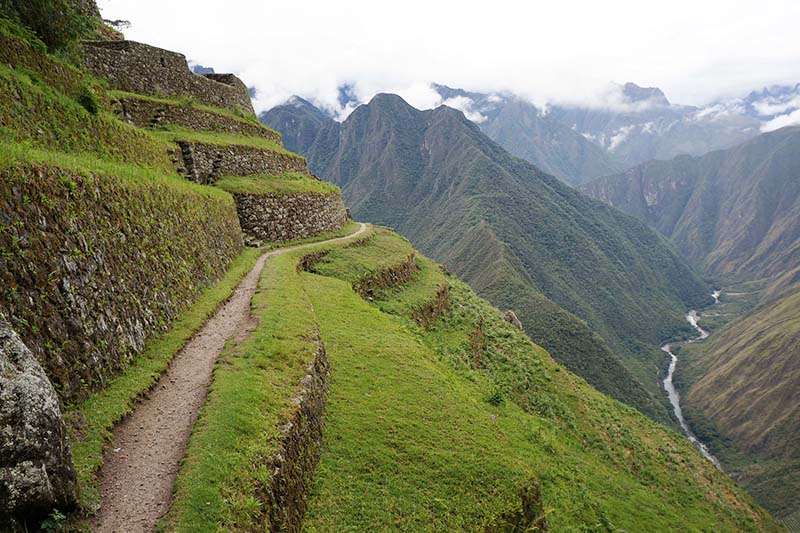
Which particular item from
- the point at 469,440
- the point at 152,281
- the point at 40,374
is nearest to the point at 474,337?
the point at 469,440

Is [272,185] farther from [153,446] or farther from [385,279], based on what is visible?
[153,446]

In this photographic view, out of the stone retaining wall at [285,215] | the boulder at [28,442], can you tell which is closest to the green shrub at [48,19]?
the stone retaining wall at [285,215]

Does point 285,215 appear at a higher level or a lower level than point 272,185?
lower

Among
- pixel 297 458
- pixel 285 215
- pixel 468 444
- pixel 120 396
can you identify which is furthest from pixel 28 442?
pixel 285 215

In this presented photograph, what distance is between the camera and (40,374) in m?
5.66

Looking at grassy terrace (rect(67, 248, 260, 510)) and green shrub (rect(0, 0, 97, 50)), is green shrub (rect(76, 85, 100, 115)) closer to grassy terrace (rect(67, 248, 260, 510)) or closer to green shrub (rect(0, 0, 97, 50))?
green shrub (rect(0, 0, 97, 50))

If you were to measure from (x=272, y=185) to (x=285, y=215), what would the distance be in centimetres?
239

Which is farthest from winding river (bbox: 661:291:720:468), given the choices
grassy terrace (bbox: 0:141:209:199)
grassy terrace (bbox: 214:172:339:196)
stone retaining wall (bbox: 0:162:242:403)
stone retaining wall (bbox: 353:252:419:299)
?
grassy terrace (bbox: 0:141:209:199)

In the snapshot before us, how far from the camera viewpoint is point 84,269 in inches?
347

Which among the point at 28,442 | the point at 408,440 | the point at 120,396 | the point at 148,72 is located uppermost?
the point at 148,72

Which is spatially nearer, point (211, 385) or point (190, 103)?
point (211, 385)

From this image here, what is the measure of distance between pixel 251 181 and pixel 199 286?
15270mm

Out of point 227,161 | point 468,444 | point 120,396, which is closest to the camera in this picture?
point 120,396

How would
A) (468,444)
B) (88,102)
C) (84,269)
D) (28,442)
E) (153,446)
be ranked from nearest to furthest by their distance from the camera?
(28,442), (153,446), (84,269), (468,444), (88,102)
